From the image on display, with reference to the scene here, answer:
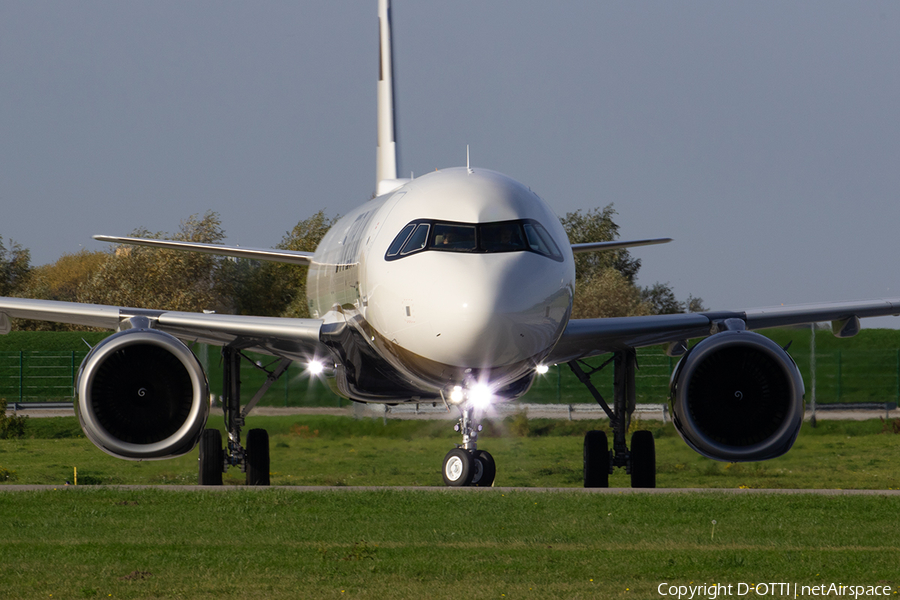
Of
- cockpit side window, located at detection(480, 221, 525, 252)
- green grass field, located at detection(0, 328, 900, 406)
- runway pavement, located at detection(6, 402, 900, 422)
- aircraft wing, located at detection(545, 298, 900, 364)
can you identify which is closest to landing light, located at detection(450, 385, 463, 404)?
cockpit side window, located at detection(480, 221, 525, 252)

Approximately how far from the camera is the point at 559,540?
8.66 meters

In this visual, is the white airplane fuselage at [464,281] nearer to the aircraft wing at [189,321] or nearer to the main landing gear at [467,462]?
the main landing gear at [467,462]

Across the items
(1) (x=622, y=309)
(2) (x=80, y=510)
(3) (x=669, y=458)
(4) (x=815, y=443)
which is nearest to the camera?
(2) (x=80, y=510)

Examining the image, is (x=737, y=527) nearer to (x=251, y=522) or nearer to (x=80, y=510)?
(x=251, y=522)

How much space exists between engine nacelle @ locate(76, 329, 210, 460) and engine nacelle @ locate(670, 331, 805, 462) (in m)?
5.44

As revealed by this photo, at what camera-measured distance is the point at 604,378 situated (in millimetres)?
35125

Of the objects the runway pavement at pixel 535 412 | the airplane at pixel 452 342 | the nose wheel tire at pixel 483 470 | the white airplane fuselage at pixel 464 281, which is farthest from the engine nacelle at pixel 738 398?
the runway pavement at pixel 535 412

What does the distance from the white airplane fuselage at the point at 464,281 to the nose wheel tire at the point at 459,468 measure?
73cm

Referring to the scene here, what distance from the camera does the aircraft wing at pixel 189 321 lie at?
540 inches

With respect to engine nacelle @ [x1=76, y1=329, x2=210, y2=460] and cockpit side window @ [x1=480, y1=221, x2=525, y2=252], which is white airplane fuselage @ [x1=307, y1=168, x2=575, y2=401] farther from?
engine nacelle @ [x1=76, y1=329, x2=210, y2=460]

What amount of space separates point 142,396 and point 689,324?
6.77 meters

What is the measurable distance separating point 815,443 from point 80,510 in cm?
1656

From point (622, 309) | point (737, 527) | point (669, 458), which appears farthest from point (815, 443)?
point (622, 309)

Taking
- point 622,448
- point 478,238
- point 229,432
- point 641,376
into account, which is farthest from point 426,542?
point 641,376
